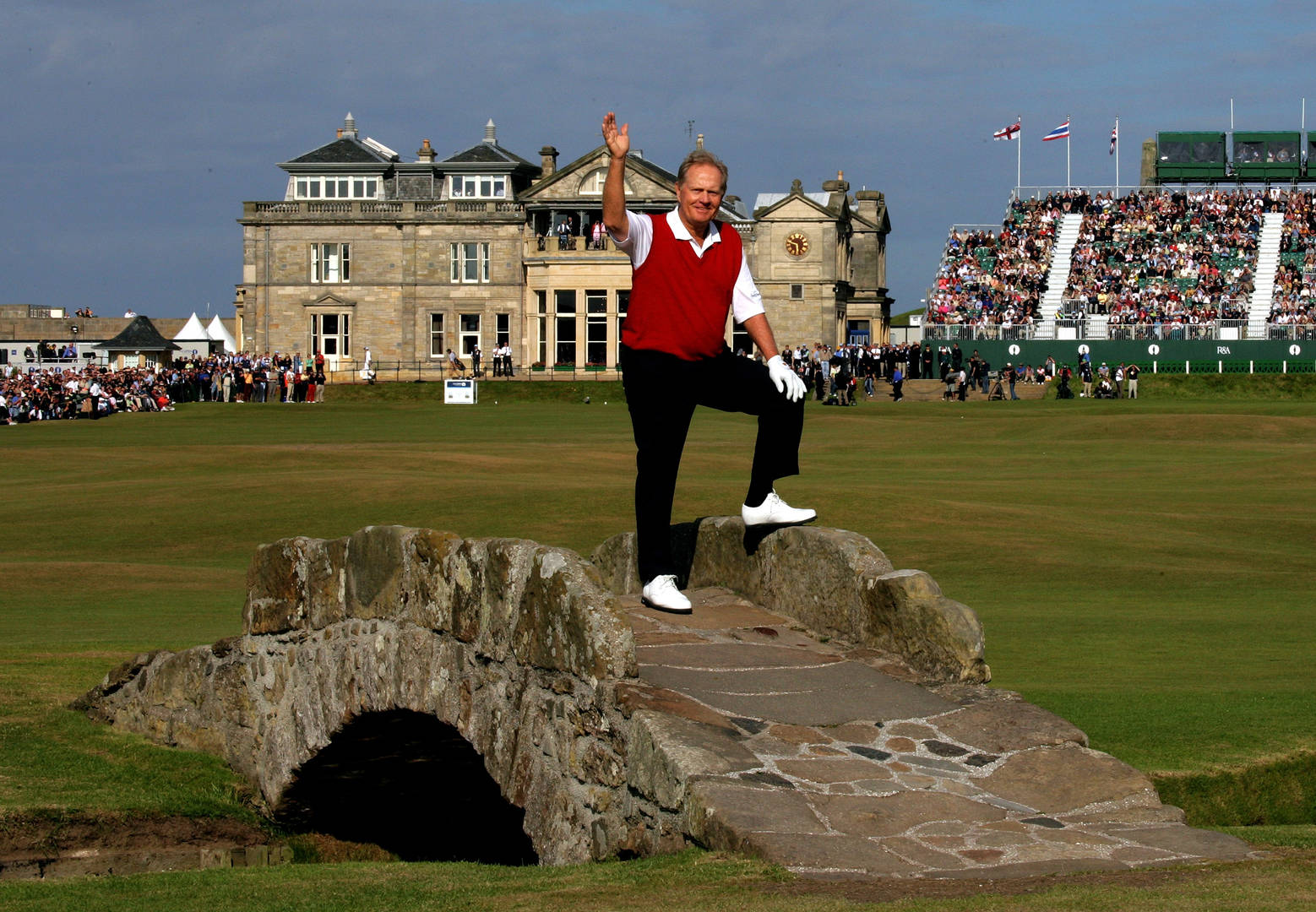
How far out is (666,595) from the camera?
849cm

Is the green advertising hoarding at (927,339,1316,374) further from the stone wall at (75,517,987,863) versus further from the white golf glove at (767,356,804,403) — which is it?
the white golf glove at (767,356,804,403)

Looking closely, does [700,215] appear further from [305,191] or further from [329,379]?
[305,191]

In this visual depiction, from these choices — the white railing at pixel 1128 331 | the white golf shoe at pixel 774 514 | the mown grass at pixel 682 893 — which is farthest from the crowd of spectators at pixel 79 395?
the mown grass at pixel 682 893

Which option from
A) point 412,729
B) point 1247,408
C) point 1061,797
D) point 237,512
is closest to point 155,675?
point 412,729

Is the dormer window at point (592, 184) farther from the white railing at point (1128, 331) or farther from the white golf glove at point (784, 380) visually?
the white golf glove at point (784, 380)

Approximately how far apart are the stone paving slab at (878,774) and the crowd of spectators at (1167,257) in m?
56.7

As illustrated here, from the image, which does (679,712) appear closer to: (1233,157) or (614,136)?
(614,136)

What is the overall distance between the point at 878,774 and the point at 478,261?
71.2 meters

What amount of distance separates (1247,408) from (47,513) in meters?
34.2

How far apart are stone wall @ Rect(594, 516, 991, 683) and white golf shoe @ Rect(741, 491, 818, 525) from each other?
0.23 feet

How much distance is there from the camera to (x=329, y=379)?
71625mm

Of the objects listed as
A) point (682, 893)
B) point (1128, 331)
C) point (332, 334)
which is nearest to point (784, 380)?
point (682, 893)

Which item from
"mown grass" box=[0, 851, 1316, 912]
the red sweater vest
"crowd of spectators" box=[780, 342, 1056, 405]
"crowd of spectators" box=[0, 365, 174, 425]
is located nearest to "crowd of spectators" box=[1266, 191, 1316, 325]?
"crowd of spectators" box=[780, 342, 1056, 405]

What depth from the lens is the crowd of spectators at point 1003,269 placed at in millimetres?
67562
